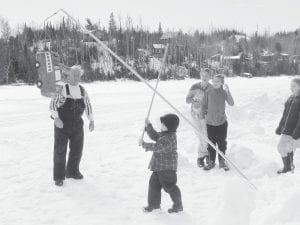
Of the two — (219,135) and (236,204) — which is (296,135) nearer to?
(219,135)

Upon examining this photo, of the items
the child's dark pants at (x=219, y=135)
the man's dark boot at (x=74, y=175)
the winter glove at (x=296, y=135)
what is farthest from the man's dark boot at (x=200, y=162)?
the man's dark boot at (x=74, y=175)

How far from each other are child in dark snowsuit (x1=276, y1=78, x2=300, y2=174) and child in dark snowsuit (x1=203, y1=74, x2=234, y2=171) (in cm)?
Answer: 90

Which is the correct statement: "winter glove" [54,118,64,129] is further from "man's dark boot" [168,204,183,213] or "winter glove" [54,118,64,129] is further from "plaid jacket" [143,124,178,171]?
"man's dark boot" [168,204,183,213]

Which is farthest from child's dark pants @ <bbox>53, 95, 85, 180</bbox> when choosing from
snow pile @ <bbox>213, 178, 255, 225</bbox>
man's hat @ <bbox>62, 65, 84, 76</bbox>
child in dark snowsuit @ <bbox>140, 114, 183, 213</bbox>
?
snow pile @ <bbox>213, 178, 255, 225</bbox>

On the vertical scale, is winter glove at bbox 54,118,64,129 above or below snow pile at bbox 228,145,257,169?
above

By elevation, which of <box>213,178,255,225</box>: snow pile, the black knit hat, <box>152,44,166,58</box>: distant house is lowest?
<box>213,178,255,225</box>: snow pile

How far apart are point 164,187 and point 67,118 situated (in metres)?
1.92

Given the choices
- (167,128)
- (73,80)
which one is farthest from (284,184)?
(73,80)

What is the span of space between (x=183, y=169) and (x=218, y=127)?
912mm

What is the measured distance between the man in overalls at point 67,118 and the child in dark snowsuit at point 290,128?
3.11 m

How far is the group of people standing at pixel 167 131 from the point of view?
16.2 feet

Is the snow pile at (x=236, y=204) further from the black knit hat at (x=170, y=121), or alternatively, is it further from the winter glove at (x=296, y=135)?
the winter glove at (x=296, y=135)

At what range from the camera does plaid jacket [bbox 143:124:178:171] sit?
4.91 m

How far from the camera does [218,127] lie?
686 cm
